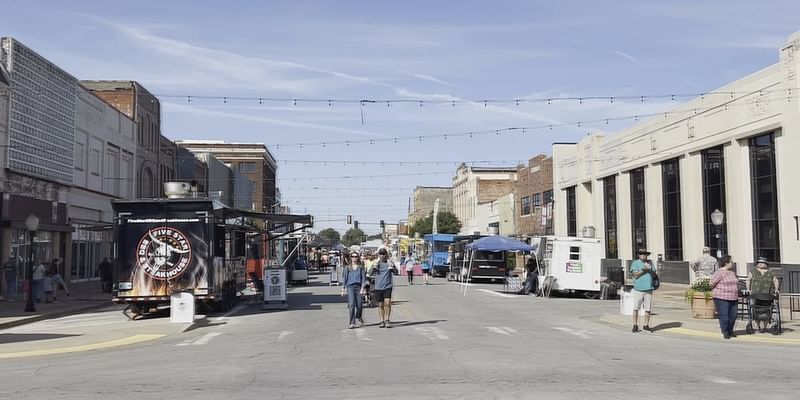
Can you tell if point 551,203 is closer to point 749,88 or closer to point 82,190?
point 749,88

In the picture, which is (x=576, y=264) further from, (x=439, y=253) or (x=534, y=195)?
(x=534, y=195)

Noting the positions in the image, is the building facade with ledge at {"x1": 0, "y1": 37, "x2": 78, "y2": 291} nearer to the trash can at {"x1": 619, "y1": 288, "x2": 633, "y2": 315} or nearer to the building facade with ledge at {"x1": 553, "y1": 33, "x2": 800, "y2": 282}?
the trash can at {"x1": 619, "y1": 288, "x2": 633, "y2": 315}

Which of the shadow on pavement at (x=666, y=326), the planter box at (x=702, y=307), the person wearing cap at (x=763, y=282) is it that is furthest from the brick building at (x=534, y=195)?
the person wearing cap at (x=763, y=282)

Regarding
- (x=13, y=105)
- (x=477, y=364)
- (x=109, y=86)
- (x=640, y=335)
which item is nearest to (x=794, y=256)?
(x=640, y=335)

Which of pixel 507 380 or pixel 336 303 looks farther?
pixel 336 303

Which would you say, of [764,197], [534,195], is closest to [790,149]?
[764,197]

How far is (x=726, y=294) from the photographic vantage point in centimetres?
1598

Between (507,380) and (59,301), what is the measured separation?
21.4m

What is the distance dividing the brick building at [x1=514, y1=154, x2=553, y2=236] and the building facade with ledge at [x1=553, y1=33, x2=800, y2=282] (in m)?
6.46

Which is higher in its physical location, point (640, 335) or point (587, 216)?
point (587, 216)

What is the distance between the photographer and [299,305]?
25.3 meters

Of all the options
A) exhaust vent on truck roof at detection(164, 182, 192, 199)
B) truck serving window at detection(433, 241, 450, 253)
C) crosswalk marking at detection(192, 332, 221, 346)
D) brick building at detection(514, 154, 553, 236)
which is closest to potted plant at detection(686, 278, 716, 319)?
crosswalk marking at detection(192, 332, 221, 346)

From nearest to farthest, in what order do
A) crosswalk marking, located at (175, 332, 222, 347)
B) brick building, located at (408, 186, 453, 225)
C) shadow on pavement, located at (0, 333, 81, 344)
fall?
crosswalk marking, located at (175, 332, 222, 347), shadow on pavement, located at (0, 333, 81, 344), brick building, located at (408, 186, 453, 225)

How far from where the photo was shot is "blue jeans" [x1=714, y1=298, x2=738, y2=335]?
634 inches
